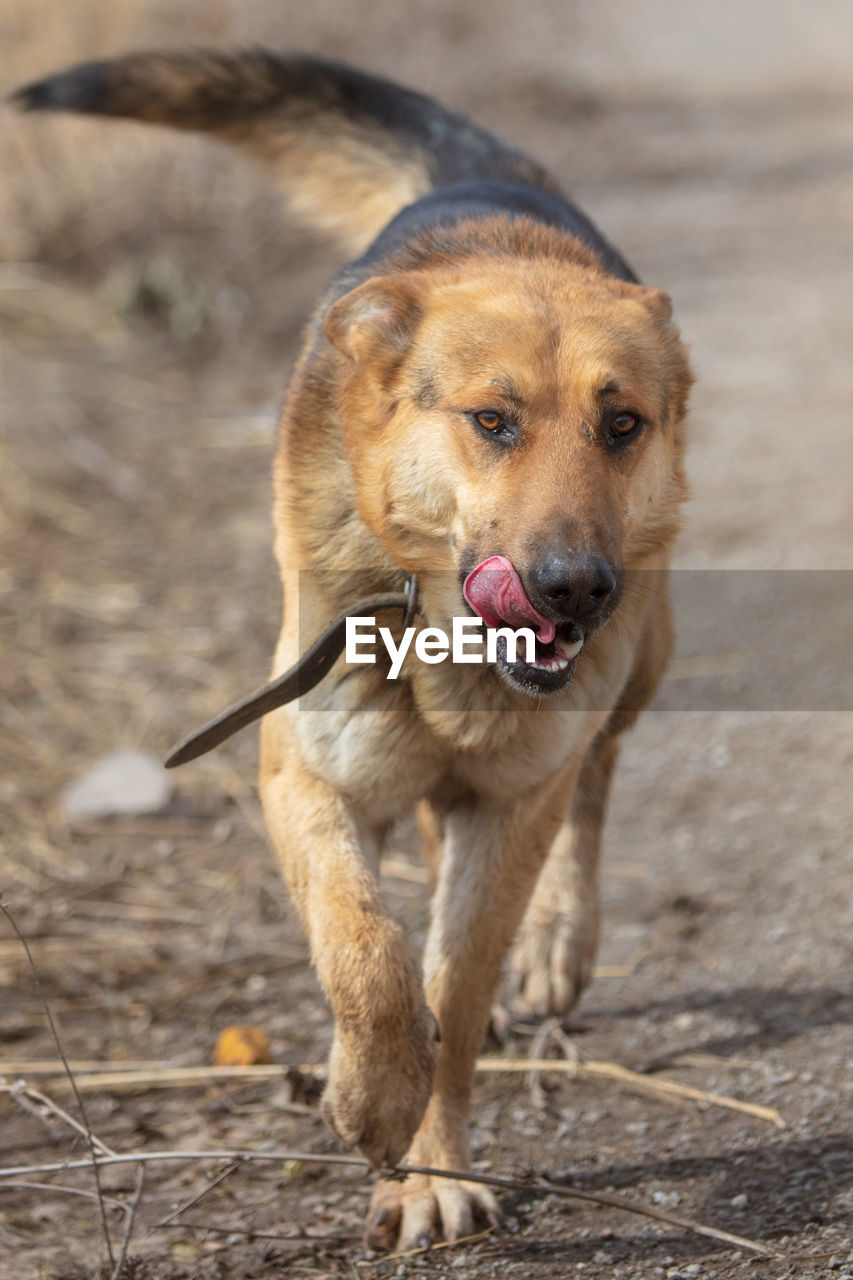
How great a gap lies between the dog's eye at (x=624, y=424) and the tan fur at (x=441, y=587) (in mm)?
30

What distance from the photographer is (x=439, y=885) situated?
309 centimetres

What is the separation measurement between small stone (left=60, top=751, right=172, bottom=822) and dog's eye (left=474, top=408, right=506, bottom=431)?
244 cm

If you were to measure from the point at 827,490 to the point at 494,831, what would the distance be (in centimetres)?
464

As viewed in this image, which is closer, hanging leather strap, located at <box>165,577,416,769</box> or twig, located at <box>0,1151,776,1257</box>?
twig, located at <box>0,1151,776,1257</box>

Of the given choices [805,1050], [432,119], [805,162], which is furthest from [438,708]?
[805,162]

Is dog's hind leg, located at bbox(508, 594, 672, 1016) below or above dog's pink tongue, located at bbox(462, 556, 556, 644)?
below

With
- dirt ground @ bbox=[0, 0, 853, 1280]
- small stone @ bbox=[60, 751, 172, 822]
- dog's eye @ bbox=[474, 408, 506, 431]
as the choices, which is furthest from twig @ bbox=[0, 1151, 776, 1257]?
small stone @ bbox=[60, 751, 172, 822]

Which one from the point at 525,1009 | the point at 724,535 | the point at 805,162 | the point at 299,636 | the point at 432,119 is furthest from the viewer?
the point at 805,162

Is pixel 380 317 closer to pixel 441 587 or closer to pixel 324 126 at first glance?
pixel 441 587

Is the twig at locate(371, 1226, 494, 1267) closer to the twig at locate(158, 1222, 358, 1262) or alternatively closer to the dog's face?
the twig at locate(158, 1222, 358, 1262)

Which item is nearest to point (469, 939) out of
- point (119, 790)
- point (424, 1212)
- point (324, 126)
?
point (424, 1212)

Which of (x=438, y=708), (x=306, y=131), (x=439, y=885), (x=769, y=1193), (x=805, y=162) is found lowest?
(x=769, y=1193)

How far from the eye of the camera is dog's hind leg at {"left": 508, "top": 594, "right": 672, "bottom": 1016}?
362 cm

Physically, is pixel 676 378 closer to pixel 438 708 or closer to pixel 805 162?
pixel 438 708
